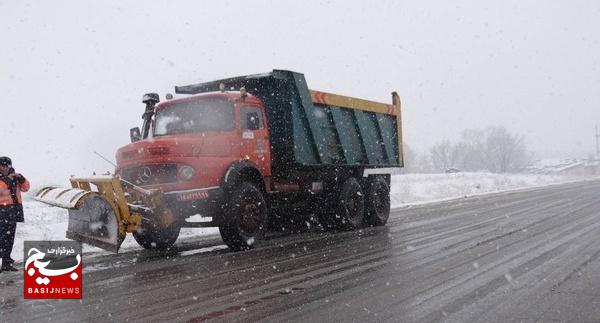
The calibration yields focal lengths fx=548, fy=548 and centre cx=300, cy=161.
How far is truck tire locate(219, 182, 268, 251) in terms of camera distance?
8641mm

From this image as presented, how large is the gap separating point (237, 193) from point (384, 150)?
6.02 meters

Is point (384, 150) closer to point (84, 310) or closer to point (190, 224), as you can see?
point (190, 224)

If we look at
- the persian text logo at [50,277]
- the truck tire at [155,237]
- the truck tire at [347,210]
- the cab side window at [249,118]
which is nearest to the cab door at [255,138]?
the cab side window at [249,118]

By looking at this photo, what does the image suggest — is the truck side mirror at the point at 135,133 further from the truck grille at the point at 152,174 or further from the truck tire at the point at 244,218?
the truck tire at the point at 244,218

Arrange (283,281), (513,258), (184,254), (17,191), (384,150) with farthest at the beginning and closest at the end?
(384,150) < (184,254) < (17,191) < (513,258) < (283,281)

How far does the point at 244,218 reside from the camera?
29.3 feet

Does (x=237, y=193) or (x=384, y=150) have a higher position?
(x=384, y=150)

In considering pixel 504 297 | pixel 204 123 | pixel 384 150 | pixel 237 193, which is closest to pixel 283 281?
pixel 504 297

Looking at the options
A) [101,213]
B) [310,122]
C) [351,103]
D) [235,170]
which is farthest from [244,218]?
[351,103]

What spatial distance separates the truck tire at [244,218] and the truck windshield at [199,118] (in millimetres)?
1138

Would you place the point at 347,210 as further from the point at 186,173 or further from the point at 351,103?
the point at 186,173

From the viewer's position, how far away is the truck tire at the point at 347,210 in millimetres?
11867

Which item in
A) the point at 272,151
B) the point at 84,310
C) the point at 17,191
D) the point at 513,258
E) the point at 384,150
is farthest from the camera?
the point at 384,150

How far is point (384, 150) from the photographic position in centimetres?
1387
